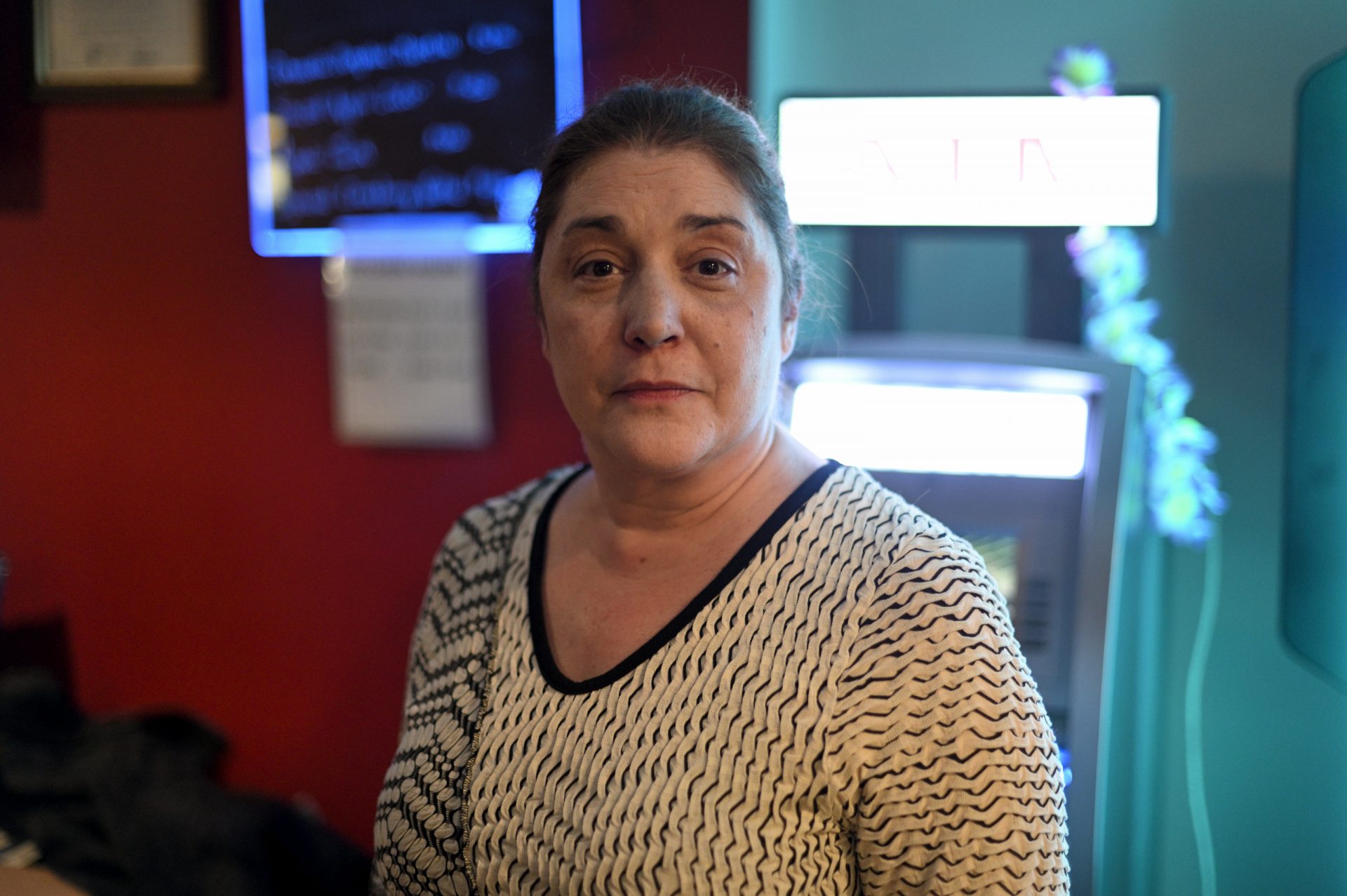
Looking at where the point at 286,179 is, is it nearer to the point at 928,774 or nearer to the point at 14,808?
the point at 14,808

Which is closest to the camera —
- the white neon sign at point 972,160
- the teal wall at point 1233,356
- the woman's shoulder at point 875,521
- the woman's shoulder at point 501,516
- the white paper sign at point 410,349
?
the woman's shoulder at point 875,521

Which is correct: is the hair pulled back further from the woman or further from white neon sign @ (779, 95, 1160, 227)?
white neon sign @ (779, 95, 1160, 227)

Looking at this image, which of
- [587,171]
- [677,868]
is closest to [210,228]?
[587,171]

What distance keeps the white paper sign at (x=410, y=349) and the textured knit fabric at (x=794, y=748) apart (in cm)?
122

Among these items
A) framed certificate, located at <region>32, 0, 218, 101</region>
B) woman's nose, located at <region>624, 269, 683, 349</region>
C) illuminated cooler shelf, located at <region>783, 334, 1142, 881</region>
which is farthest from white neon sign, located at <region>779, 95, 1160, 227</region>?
framed certificate, located at <region>32, 0, 218, 101</region>

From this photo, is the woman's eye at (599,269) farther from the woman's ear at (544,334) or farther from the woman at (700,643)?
the woman's ear at (544,334)

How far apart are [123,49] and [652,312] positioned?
2.01m

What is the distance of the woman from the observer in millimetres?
1063

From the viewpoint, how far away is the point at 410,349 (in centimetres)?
242

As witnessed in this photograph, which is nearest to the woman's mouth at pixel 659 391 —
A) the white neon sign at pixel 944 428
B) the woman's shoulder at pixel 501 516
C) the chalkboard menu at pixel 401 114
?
the woman's shoulder at pixel 501 516

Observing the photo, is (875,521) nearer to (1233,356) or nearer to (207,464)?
(1233,356)

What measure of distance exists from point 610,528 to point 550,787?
0.34 m

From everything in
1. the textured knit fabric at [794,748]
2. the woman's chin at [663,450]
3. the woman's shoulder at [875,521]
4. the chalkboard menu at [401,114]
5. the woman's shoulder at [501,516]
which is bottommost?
the textured knit fabric at [794,748]

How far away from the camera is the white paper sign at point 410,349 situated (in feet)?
7.81
